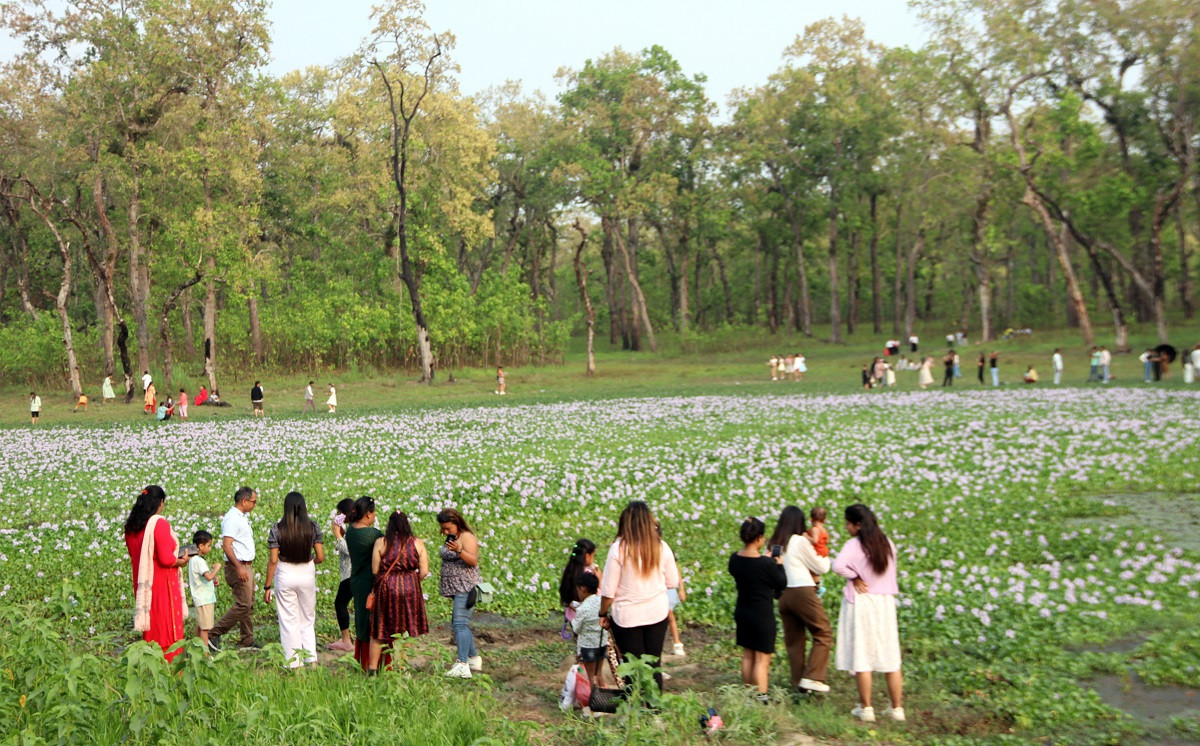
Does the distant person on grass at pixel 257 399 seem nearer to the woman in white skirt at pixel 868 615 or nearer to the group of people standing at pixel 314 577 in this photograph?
the group of people standing at pixel 314 577

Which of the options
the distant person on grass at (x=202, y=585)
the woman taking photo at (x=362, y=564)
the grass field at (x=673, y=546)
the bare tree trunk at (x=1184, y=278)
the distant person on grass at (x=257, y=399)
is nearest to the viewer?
the grass field at (x=673, y=546)

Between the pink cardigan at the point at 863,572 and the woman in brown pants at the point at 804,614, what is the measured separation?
30cm

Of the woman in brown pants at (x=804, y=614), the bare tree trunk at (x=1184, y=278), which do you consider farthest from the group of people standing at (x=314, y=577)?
the bare tree trunk at (x=1184, y=278)

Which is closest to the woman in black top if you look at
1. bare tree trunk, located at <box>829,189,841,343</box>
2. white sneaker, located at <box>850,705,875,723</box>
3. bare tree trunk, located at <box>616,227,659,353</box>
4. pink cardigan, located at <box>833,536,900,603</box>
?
pink cardigan, located at <box>833,536,900,603</box>

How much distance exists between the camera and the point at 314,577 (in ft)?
31.3

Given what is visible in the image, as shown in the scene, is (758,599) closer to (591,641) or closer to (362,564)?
(591,641)

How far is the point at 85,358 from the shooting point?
5466 centimetres

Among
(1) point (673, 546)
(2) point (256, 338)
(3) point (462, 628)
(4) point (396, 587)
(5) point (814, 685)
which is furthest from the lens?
(2) point (256, 338)

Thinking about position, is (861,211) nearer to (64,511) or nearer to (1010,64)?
(1010,64)

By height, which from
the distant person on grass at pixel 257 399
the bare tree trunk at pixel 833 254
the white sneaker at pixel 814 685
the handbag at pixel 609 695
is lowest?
the white sneaker at pixel 814 685

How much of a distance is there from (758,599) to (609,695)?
Answer: 1.43 meters

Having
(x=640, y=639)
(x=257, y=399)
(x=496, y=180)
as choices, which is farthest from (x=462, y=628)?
(x=496, y=180)

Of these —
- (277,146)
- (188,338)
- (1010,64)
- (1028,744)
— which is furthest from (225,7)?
(1028,744)

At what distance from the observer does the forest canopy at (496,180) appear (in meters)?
45.4
